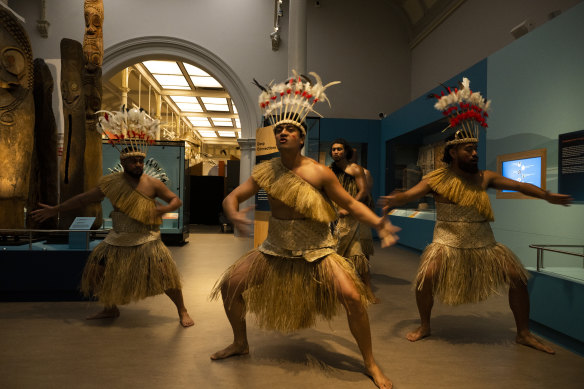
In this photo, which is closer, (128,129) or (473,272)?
(473,272)

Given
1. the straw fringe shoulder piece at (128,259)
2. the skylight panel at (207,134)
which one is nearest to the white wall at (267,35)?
the straw fringe shoulder piece at (128,259)

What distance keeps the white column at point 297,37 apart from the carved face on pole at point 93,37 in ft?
9.65

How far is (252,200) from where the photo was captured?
9781mm

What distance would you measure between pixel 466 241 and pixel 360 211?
1.04m

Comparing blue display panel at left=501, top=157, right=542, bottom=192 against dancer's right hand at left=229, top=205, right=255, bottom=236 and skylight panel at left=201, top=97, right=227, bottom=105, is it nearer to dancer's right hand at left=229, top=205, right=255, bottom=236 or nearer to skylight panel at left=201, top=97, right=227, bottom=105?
dancer's right hand at left=229, top=205, right=255, bottom=236

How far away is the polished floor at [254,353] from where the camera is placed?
226 cm

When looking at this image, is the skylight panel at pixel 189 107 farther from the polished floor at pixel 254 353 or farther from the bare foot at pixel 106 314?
the bare foot at pixel 106 314

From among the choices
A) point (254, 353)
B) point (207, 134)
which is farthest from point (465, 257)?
point (207, 134)

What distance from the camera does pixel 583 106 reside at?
3.71 m

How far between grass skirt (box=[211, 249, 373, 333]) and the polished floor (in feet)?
1.02

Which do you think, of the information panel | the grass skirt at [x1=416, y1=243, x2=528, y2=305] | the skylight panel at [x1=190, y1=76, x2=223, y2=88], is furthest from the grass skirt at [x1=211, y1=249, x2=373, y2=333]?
the skylight panel at [x1=190, y1=76, x2=223, y2=88]

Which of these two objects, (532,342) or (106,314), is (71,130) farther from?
(532,342)

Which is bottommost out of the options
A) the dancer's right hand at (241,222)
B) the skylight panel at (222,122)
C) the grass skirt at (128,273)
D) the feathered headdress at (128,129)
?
the grass skirt at (128,273)

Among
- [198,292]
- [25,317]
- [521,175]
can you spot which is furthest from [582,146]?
[25,317]
